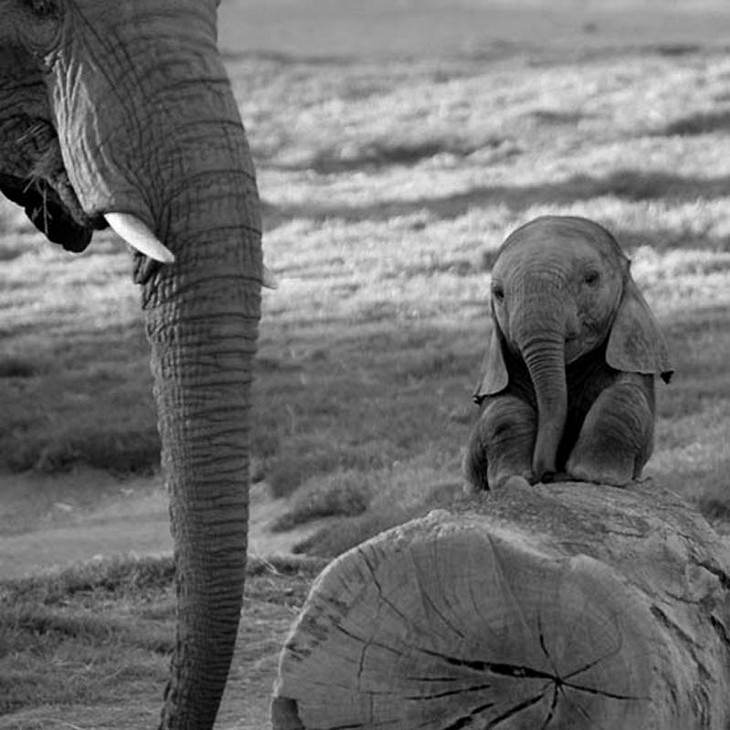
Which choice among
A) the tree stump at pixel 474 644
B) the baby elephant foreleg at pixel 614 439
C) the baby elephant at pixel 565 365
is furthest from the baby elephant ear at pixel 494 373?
the tree stump at pixel 474 644

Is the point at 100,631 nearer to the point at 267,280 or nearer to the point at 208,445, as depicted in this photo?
the point at 267,280

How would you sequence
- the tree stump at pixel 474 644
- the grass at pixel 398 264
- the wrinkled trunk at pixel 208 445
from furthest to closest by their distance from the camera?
the grass at pixel 398 264, the wrinkled trunk at pixel 208 445, the tree stump at pixel 474 644

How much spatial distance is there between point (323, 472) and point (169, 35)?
6171mm

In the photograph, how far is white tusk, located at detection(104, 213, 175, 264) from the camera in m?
5.17

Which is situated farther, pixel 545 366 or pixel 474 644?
pixel 545 366

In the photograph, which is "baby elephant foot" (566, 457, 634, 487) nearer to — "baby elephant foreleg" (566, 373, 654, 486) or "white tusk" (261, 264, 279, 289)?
"baby elephant foreleg" (566, 373, 654, 486)

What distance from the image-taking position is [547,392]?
6387 millimetres

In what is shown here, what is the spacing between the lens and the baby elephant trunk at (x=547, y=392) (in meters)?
6.39

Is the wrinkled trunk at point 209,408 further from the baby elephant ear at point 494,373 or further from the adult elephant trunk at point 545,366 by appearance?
the baby elephant ear at point 494,373

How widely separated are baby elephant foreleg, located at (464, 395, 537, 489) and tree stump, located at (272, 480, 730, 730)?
1199 millimetres

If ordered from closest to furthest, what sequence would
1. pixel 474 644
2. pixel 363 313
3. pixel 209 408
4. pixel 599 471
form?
1. pixel 474 644
2. pixel 209 408
3. pixel 599 471
4. pixel 363 313

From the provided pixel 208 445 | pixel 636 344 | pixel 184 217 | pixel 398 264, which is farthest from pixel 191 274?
pixel 398 264

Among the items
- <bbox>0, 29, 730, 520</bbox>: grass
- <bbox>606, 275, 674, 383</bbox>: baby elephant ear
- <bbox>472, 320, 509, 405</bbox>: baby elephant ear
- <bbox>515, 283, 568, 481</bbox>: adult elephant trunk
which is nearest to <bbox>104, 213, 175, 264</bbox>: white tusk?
<bbox>515, 283, 568, 481</bbox>: adult elephant trunk

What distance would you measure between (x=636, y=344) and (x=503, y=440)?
0.49m
